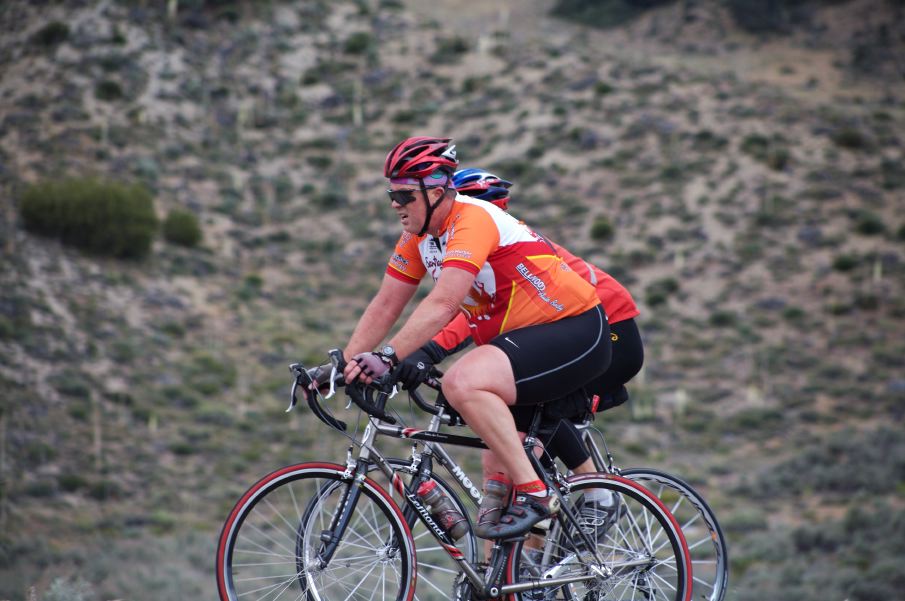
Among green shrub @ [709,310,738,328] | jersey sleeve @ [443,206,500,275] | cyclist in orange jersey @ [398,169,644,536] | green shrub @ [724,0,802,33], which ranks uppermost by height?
green shrub @ [724,0,802,33]

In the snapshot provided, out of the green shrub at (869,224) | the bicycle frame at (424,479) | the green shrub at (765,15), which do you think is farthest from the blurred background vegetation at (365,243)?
the bicycle frame at (424,479)

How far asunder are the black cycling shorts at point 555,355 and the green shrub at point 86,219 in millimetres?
22562

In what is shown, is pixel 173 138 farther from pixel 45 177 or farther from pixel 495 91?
pixel 495 91

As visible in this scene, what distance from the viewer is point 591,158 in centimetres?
3259

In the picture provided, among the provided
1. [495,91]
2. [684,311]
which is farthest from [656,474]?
[495,91]

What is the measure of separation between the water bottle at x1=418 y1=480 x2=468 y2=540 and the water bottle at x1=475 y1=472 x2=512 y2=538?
0.10 metres

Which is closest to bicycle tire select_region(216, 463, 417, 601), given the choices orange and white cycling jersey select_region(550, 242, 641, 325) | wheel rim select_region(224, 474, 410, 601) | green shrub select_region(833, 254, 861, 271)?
wheel rim select_region(224, 474, 410, 601)

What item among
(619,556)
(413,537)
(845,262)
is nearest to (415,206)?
(413,537)

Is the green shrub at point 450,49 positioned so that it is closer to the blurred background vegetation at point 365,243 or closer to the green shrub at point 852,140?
the blurred background vegetation at point 365,243

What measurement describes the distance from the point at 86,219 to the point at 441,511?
22.7 metres

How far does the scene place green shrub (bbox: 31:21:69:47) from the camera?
111 feet

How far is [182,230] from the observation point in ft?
88.7

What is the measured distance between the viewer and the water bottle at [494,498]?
14.5 ft

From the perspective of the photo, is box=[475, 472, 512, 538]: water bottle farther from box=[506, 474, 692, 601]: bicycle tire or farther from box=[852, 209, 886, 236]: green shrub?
box=[852, 209, 886, 236]: green shrub
